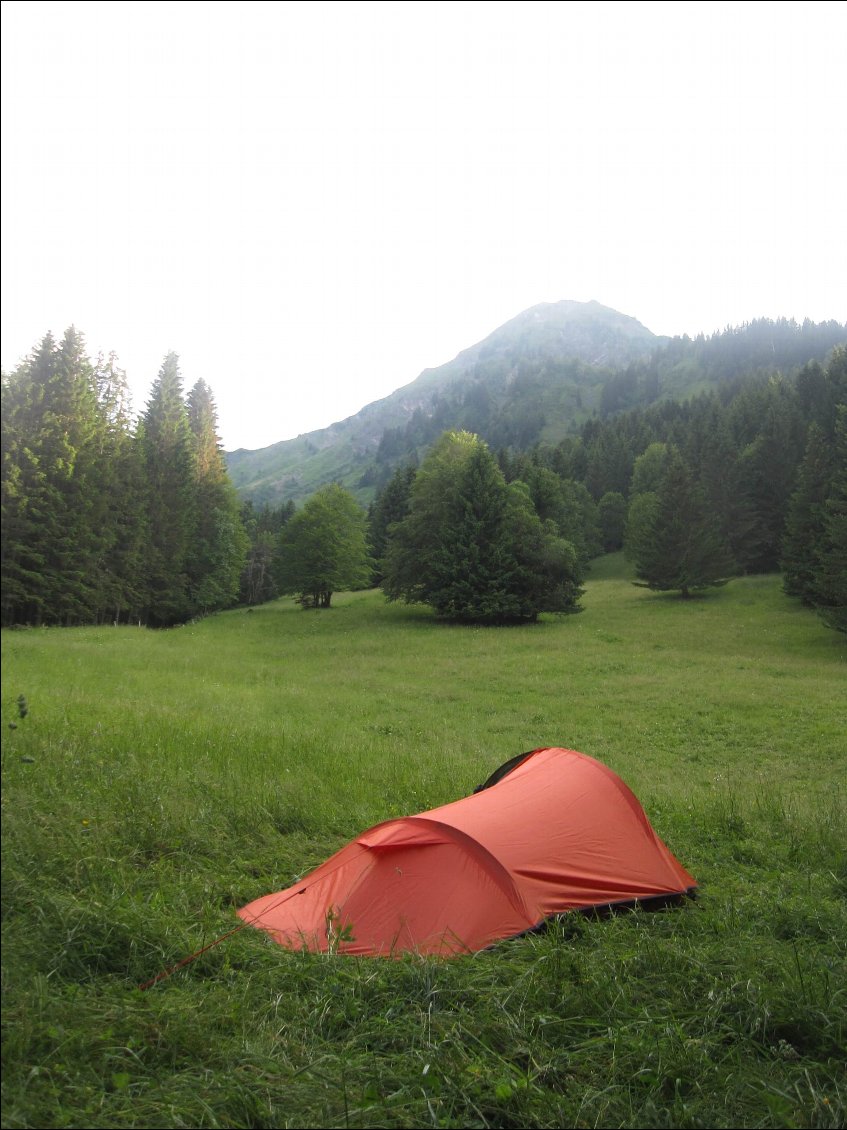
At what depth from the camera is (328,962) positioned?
15.2ft

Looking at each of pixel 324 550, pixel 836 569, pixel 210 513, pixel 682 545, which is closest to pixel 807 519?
pixel 682 545

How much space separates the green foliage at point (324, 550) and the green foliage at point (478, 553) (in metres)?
6.75

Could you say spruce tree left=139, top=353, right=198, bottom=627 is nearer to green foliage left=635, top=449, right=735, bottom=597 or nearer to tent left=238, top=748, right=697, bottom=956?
tent left=238, top=748, right=697, bottom=956

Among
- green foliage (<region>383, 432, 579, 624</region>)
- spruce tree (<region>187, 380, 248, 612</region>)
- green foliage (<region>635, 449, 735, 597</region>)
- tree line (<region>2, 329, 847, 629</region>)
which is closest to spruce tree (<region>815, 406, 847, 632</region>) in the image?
tree line (<region>2, 329, 847, 629</region>)

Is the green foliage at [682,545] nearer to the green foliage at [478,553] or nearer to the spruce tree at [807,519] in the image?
the spruce tree at [807,519]

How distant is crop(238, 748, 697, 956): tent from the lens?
535 centimetres

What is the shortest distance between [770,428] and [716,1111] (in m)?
74.8

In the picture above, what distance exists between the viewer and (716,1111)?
3.26m

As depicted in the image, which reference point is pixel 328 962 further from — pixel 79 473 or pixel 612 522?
pixel 612 522

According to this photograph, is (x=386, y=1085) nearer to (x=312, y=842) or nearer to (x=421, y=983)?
(x=421, y=983)

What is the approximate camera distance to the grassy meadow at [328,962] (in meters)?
3.08

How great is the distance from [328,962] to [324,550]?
4554cm

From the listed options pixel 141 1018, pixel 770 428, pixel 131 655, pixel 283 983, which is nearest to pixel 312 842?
pixel 283 983

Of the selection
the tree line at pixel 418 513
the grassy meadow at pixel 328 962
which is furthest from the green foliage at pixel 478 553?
the grassy meadow at pixel 328 962
